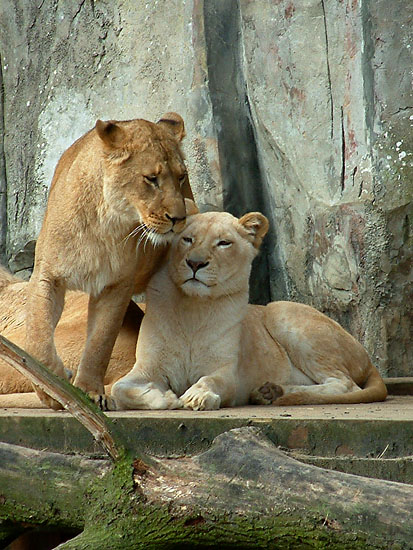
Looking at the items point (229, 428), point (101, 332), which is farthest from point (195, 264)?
point (229, 428)

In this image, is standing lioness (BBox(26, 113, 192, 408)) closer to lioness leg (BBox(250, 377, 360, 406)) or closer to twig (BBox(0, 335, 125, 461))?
lioness leg (BBox(250, 377, 360, 406))

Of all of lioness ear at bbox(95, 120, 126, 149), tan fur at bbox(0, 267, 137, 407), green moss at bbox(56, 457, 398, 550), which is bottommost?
green moss at bbox(56, 457, 398, 550)

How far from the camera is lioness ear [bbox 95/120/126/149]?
476 cm

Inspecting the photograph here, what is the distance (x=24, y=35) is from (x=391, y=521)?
585cm

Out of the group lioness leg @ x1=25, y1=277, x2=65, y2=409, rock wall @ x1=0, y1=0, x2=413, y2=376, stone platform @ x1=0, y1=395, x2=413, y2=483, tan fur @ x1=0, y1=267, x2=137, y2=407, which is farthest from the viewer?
rock wall @ x1=0, y1=0, x2=413, y2=376

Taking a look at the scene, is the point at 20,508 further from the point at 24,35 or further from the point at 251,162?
the point at 24,35

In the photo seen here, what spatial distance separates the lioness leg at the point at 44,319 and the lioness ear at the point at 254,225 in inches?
40.9

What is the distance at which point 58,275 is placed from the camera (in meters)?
4.82

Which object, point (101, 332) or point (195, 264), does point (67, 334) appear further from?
point (195, 264)

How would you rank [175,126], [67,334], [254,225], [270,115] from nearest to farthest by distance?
[254,225] → [175,126] → [67,334] → [270,115]

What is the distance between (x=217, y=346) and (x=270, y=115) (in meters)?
2.05

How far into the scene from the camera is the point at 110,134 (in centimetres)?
478

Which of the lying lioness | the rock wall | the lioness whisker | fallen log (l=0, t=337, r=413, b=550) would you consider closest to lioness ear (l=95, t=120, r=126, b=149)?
the lioness whisker

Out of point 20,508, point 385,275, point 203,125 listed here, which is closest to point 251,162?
point 203,125
